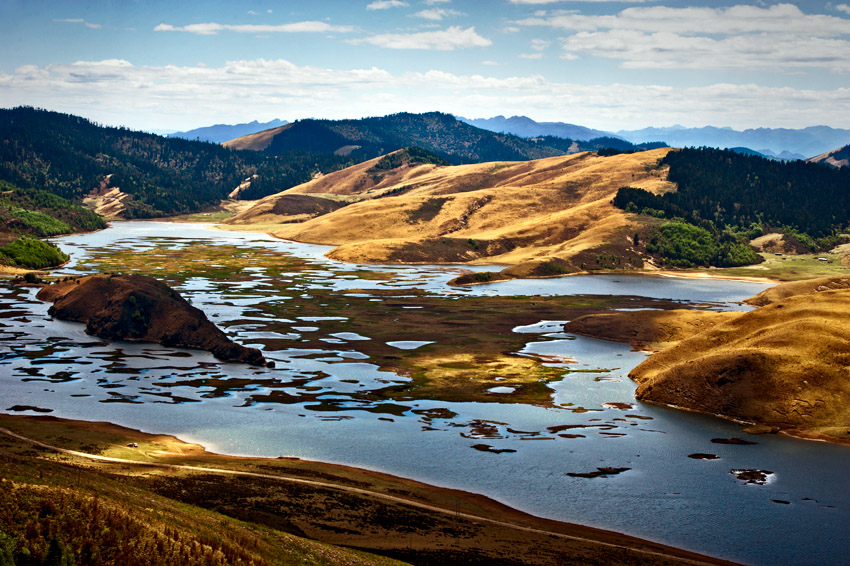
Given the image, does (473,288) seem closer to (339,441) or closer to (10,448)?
(339,441)

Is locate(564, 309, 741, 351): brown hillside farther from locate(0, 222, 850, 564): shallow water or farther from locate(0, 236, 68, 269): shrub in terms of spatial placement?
locate(0, 236, 68, 269): shrub

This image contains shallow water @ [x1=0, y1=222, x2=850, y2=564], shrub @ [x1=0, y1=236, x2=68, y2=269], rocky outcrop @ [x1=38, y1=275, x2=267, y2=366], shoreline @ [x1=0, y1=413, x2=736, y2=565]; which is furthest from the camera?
shrub @ [x1=0, y1=236, x2=68, y2=269]

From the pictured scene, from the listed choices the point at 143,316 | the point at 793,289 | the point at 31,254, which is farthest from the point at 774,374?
the point at 31,254

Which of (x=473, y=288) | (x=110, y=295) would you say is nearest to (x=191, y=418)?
(x=110, y=295)

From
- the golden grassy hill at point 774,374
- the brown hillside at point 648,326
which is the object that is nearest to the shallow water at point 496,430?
the golden grassy hill at point 774,374

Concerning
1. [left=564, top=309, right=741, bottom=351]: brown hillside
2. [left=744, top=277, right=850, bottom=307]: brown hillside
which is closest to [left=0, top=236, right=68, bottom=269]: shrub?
[left=564, top=309, right=741, bottom=351]: brown hillside

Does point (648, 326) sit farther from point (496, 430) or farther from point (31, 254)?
point (31, 254)

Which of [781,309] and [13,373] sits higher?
[781,309]
